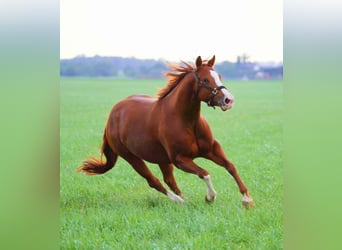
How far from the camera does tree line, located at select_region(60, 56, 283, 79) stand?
2.42 metres

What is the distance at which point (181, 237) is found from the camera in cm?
231

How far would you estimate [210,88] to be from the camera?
92.0 inches

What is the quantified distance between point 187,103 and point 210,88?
13cm

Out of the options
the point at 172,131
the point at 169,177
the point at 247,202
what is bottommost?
the point at 247,202

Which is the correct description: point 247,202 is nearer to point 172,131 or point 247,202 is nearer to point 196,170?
point 196,170

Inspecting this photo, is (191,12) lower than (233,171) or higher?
higher

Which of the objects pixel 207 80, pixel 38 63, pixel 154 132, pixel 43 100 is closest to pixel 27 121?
pixel 43 100

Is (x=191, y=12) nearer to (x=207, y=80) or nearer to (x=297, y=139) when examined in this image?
(x=207, y=80)

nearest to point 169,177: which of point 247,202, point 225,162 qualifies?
point 225,162

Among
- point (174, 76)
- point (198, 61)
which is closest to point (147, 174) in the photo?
point (174, 76)

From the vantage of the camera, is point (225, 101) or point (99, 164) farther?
point (99, 164)

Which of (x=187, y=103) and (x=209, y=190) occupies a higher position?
(x=187, y=103)

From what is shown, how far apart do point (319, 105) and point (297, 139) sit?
200 mm

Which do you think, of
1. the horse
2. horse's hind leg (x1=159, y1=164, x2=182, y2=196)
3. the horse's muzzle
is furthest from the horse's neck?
horse's hind leg (x1=159, y1=164, x2=182, y2=196)
